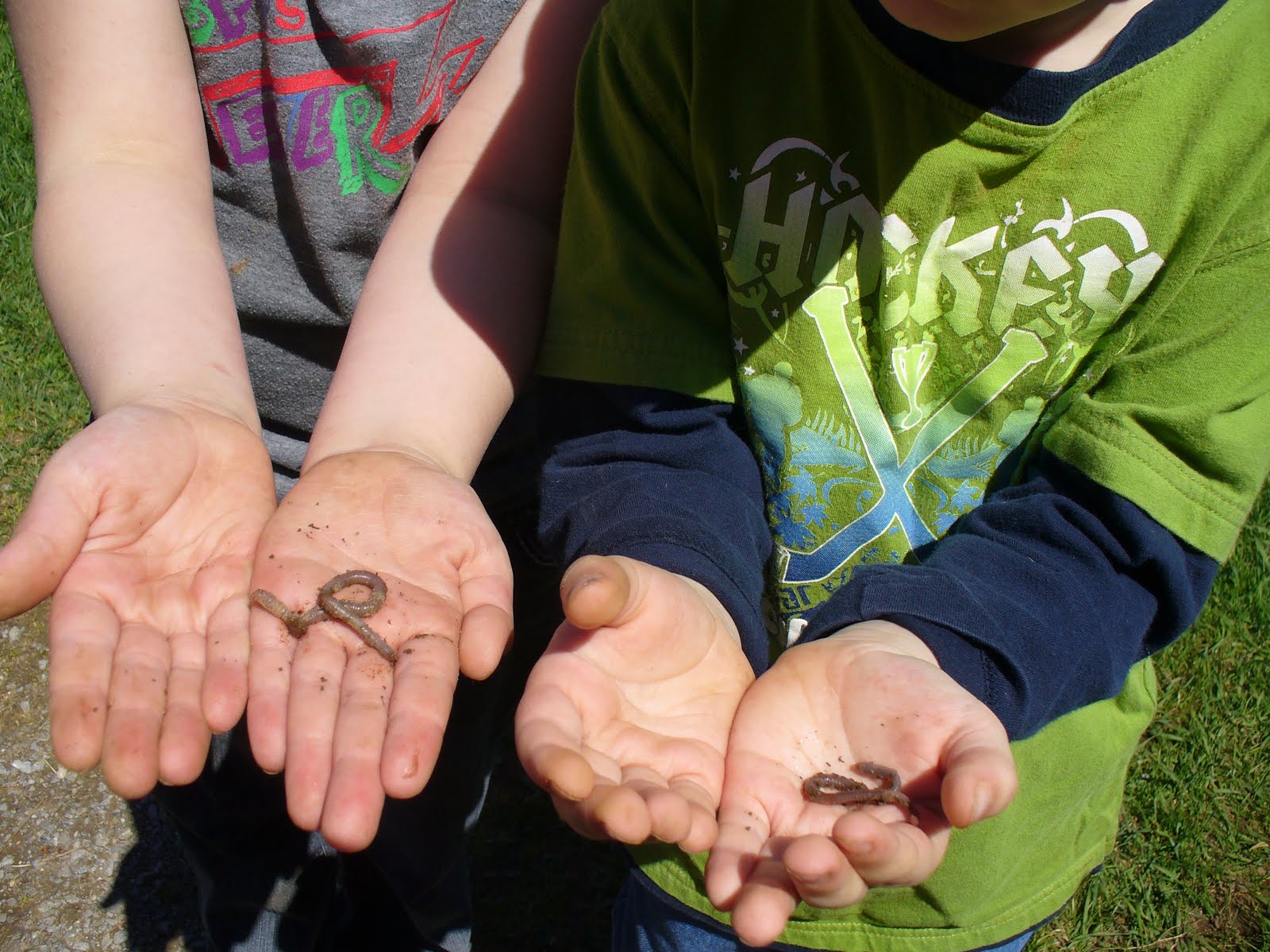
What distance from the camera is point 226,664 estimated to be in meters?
2.12

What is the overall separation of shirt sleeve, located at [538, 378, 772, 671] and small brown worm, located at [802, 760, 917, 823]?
0.53 m

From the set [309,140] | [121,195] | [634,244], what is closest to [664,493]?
[634,244]

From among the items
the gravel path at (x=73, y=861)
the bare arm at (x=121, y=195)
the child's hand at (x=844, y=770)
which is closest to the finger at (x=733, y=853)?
the child's hand at (x=844, y=770)

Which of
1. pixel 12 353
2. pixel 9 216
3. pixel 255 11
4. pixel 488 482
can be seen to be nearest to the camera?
pixel 255 11

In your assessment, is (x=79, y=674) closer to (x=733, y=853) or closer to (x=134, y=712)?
(x=134, y=712)

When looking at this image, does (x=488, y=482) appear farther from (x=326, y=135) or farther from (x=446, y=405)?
(x=326, y=135)

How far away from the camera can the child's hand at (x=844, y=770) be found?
1.64 metres

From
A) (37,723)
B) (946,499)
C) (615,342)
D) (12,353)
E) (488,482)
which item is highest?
(615,342)

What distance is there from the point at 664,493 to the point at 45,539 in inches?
51.6

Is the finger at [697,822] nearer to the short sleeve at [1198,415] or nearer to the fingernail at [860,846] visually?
the fingernail at [860,846]

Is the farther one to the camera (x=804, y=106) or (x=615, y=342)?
(x=615, y=342)

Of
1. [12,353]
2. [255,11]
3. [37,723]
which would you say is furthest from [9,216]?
[255,11]

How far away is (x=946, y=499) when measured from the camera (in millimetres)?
2699

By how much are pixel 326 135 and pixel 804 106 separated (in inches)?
53.6
